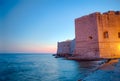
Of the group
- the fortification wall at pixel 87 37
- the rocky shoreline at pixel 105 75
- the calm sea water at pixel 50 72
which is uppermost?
the fortification wall at pixel 87 37

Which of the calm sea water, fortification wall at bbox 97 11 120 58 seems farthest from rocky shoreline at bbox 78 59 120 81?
fortification wall at bbox 97 11 120 58

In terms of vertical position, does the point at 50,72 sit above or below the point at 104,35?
below

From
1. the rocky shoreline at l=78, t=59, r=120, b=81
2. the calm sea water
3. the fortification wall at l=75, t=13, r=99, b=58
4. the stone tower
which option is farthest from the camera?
the fortification wall at l=75, t=13, r=99, b=58

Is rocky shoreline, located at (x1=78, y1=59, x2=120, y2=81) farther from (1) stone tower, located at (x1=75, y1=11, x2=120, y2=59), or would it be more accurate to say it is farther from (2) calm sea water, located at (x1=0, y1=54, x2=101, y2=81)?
(1) stone tower, located at (x1=75, y1=11, x2=120, y2=59)

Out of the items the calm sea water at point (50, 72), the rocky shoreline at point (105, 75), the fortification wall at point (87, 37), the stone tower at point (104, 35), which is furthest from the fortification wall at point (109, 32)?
the rocky shoreline at point (105, 75)

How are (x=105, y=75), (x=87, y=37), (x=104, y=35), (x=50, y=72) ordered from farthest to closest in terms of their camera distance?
(x=87, y=37) < (x=104, y=35) < (x=50, y=72) < (x=105, y=75)

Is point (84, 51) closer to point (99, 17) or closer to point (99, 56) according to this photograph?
point (99, 56)

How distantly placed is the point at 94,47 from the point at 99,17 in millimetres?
4312

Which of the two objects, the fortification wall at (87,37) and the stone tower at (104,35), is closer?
the stone tower at (104,35)

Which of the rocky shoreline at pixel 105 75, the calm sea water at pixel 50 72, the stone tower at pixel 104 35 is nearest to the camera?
the rocky shoreline at pixel 105 75

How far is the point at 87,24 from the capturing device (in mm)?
22625

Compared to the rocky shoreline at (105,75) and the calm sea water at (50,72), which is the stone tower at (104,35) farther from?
the rocky shoreline at (105,75)

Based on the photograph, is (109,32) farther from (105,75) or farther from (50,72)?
(105,75)

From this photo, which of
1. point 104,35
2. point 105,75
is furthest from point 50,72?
point 104,35
